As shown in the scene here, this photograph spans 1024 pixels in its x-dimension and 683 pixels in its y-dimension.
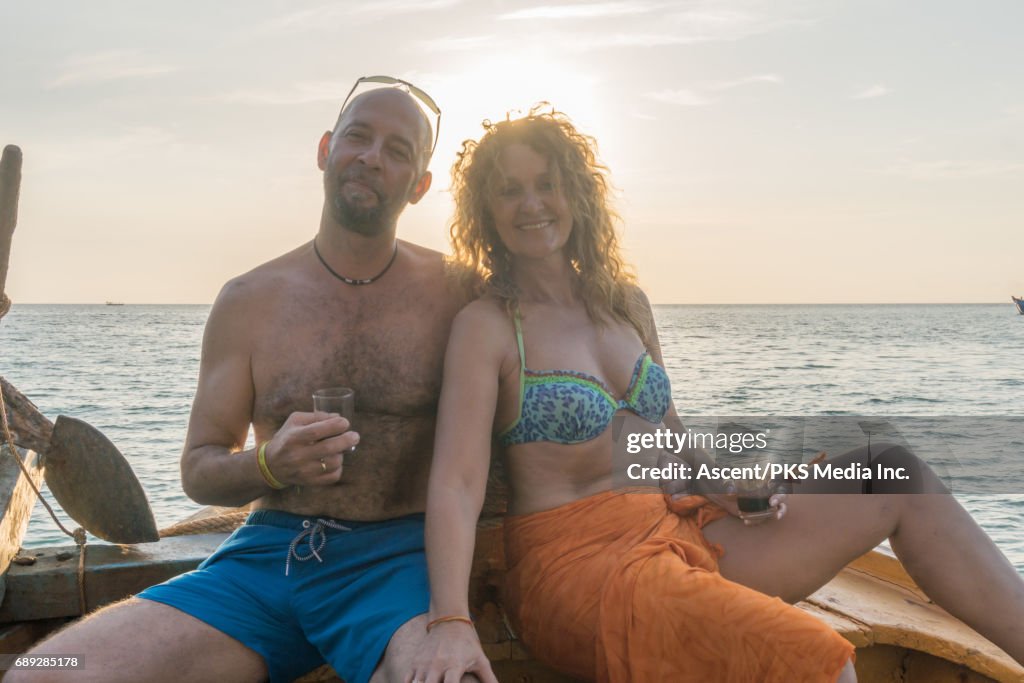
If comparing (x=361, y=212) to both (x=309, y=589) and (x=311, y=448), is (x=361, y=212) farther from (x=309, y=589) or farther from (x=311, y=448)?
(x=309, y=589)

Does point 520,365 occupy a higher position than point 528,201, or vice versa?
point 528,201

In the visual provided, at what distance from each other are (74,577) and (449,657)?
1671 mm

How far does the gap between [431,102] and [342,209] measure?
0.64 m

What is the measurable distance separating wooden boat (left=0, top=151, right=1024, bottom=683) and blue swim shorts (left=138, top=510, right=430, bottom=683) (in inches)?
16.1

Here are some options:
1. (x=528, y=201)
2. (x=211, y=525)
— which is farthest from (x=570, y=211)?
(x=211, y=525)

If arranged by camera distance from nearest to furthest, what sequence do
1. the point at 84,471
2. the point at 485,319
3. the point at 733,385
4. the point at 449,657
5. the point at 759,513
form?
the point at 449,657
the point at 759,513
the point at 485,319
the point at 84,471
the point at 733,385

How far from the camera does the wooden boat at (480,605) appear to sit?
3.09 metres

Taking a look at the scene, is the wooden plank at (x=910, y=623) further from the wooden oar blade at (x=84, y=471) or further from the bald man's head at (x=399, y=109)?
the wooden oar blade at (x=84, y=471)

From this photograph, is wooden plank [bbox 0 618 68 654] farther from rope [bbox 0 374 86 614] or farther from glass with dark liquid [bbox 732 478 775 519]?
glass with dark liquid [bbox 732 478 775 519]

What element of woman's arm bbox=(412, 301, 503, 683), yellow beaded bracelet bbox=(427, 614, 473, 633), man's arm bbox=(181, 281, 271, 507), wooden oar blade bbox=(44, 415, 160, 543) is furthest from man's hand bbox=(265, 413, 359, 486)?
wooden oar blade bbox=(44, 415, 160, 543)

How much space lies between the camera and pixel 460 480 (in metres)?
2.65

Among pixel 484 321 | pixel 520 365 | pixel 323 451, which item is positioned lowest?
pixel 323 451

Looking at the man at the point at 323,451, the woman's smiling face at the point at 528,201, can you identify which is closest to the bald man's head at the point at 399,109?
the man at the point at 323,451

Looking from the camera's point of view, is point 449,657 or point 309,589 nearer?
point 449,657
